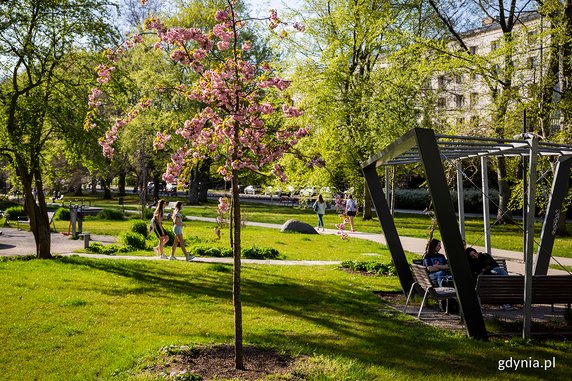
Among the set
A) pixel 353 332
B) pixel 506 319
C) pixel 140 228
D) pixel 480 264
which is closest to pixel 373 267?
pixel 480 264

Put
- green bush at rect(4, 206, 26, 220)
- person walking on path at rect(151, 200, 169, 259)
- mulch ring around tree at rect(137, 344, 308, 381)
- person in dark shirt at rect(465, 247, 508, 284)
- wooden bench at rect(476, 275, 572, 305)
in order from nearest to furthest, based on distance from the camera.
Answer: mulch ring around tree at rect(137, 344, 308, 381)
wooden bench at rect(476, 275, 572, 305)
person in dark shirt at rect(465, 247, 508, 284)
person walking on path at rect(151, 200, 169, 259)
green bush at rect(4, 206, 26, 220)

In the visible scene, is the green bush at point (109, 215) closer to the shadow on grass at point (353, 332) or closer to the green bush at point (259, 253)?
the green bush at point (259, 253)

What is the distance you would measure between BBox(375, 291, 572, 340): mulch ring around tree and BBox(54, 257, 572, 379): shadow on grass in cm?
39

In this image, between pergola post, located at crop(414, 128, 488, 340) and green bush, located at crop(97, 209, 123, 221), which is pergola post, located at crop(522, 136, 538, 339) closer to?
pergola post, located at crop(414, 128, 488, 340)

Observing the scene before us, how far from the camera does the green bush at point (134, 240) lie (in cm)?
1898

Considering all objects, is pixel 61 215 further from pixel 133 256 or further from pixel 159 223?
pixel 159 223

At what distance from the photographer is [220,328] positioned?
8.48 meters

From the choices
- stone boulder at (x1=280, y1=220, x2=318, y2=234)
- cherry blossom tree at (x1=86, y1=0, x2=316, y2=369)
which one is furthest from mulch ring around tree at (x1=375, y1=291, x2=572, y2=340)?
stone boulder at (x1=280, y1=220, x2=318, y2=234)

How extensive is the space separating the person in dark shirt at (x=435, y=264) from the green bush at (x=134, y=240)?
11.0 m

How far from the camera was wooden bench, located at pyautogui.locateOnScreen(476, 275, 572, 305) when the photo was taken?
8.41 m

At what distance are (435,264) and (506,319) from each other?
1.58m

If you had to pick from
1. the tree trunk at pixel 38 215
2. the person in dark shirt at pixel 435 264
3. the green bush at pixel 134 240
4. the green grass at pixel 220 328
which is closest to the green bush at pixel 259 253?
the green grass at pixel 220 328

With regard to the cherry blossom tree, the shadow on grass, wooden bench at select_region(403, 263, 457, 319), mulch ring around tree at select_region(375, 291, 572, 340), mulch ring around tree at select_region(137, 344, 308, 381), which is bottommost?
mulch ring around tree at select_region(375, 291, 572, 340)

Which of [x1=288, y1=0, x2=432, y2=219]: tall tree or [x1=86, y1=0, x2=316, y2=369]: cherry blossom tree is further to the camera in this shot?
[x1=288, y1=0, x2=432, y2=219]: tall tree
